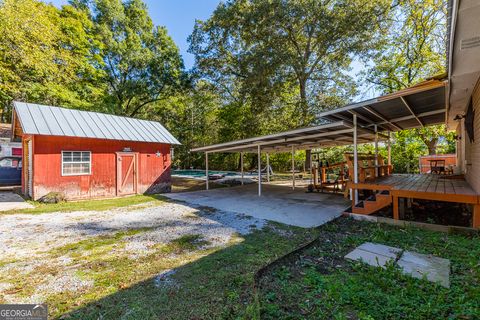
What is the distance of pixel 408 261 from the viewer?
3121 millimetres

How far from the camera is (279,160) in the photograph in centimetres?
2355

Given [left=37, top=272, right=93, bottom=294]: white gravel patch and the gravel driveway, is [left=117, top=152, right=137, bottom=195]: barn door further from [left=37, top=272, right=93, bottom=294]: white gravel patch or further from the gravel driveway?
[left=37, top=272, right=93, bottom=294]: white gravel patch

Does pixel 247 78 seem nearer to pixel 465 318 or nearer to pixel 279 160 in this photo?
pixel 279 160

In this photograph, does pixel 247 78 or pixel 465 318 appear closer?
pixel 465 318

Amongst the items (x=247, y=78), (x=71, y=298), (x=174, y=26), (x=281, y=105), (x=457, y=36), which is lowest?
(x=71, y=298)

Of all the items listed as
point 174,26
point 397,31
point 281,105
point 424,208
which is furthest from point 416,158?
point 174,26

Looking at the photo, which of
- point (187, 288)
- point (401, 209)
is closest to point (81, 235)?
point (187, 288)

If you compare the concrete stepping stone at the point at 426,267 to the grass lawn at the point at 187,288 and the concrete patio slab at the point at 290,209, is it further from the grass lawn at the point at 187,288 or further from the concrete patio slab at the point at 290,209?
the concrete patio slab at the point at 290,209

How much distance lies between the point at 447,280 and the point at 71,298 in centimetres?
433

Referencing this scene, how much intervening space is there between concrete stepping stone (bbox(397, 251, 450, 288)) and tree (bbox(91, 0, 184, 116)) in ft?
59.8

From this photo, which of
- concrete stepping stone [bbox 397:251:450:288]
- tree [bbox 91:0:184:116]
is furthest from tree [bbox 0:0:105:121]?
concrete stepping stone [bbox 397:251:450:288]

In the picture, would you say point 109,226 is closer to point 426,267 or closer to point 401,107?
point 426,267

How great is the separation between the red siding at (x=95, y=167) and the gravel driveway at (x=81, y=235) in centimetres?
246

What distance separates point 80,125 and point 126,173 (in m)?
2.74
